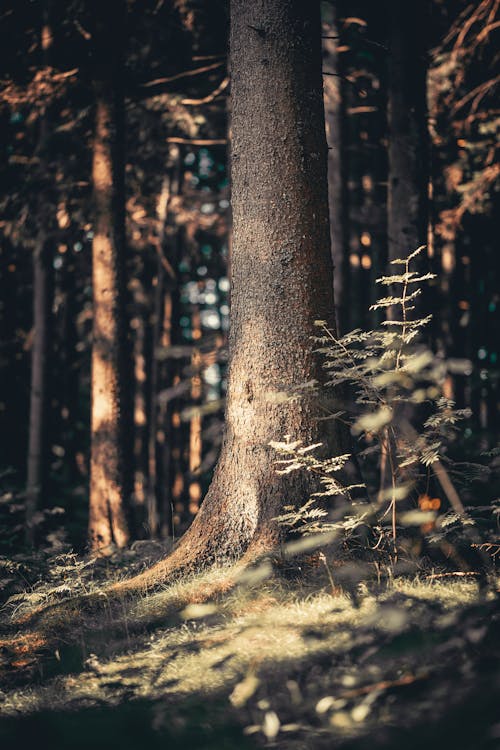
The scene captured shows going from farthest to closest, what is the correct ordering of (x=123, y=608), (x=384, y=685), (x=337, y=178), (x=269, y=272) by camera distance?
(x=337, y=178) < (x=269, y=272) < (x=123, y=608) < (x=384, y=685)

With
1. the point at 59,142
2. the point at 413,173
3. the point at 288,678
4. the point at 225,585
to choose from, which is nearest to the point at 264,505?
the point at 225,585

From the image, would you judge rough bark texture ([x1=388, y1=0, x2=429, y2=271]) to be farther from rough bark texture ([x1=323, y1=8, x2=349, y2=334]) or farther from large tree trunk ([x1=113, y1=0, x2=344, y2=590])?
rough bark texture ([x1=323, y1=8, x2=349, y2=334])

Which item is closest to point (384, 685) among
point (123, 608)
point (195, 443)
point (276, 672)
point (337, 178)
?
point (276, 672)

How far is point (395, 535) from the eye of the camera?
507cm

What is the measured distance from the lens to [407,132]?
808 centimetres

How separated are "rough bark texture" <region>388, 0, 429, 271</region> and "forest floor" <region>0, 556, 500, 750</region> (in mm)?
4696

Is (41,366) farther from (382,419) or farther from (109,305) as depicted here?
(382,419)

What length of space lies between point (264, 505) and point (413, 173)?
4.92 m

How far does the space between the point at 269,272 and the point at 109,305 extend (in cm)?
474

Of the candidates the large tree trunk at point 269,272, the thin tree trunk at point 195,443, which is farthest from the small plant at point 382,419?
the thin tree trunk at point 195,443

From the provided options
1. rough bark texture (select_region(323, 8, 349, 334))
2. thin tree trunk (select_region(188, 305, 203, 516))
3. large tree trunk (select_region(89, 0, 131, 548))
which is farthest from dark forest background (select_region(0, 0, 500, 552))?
thin tree trunk (select_region(188, 305, 203, 516))

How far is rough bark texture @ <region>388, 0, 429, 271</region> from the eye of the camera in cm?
793

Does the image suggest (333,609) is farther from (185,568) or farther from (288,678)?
(185,568)

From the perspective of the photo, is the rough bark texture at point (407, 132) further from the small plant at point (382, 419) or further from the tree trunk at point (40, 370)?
the tree trunk at point (40, 370)
